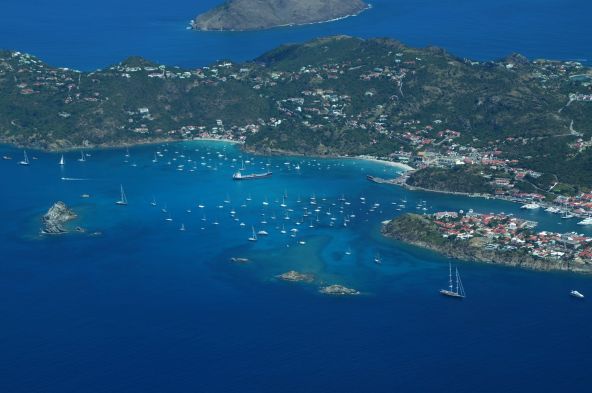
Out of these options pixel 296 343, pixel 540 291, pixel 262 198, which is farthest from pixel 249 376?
pixel 262 198

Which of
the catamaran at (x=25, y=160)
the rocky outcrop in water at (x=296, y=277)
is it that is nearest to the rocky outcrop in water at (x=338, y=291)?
the rocky outcrop in water at (x=296, y=277)

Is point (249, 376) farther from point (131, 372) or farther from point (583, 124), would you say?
point (583, 124)

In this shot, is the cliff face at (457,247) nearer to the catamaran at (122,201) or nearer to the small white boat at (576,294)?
the small white boat at (576,294)

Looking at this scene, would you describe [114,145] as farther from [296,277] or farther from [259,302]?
[259,302]

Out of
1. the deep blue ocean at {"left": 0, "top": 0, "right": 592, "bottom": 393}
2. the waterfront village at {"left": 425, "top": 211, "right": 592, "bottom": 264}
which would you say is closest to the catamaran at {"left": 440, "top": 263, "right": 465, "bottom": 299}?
the deep blue ocean at {"left": 0, "top": 0, "right": 592, "bottom": 393}

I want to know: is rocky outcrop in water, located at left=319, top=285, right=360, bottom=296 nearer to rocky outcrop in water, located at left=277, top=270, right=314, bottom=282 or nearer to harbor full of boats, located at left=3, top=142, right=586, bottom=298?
harbor full of boats, located at left=3, top=142, right=586, bottom=298
